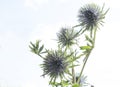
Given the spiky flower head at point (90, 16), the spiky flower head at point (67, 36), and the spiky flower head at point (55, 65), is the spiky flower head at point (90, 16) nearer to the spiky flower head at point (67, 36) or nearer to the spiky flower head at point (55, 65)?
the spiky flower head at point (67, 36)

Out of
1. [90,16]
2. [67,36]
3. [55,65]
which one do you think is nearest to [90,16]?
[90,16]

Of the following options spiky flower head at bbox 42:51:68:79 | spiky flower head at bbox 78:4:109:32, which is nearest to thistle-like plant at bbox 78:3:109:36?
spiky flower head at bbox 78:4:109:32

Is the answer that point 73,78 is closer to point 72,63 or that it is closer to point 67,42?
point 72,63

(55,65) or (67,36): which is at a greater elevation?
(67,36)

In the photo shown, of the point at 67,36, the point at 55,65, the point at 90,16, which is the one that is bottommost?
the point at 55,65

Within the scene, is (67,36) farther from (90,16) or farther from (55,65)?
(55,65)

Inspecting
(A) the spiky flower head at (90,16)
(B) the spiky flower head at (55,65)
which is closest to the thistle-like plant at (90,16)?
(A) the spiky flower head at (90,16)

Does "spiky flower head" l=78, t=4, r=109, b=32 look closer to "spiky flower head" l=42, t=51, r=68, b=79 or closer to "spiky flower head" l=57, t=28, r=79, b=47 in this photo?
"spiky flower head" l=57, t=28, r=79, b=47
